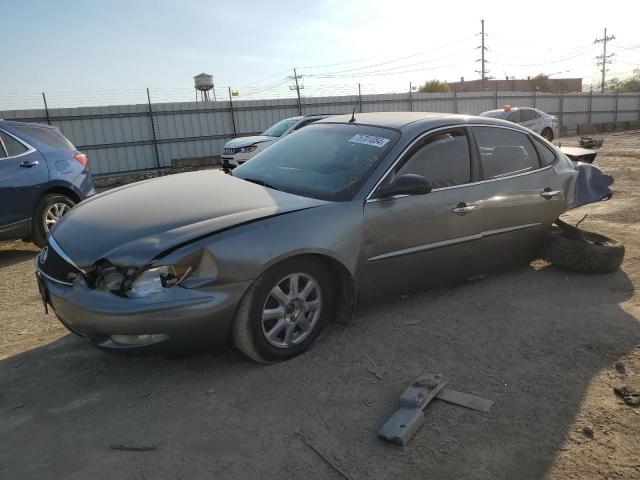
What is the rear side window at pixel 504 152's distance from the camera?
176 inches

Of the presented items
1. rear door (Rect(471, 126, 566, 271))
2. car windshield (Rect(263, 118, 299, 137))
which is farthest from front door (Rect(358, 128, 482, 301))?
car windshield (Rect(263, 118, 299, 137))

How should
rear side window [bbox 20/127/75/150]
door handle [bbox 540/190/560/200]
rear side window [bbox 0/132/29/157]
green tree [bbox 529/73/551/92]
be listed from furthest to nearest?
green tree [bbox 529/73/551/92] < rear side window [bbox 20/127/75/150] < rear side window [bbox 0/132/29/157] < door handle [bbox 540/190/560/200]

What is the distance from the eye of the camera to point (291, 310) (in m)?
3.35

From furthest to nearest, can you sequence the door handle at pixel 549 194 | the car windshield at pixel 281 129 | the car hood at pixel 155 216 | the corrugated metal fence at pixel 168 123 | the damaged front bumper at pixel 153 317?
the corrugated metal fence at pixel 168 123 → the car windshield at pixel 281 129 → the door handle at pixel 549 194 → the car hood at pixel 155 216 → the damaged front bumper at pixel 153 317

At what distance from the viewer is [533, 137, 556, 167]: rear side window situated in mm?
4955

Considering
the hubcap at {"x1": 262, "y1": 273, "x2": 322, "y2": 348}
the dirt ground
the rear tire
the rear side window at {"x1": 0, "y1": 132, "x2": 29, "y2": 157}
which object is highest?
the rear side window at {"x1": 0, "y1": 132, "x2": 29, "y2": 157}

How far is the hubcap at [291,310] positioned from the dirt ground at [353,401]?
0.61ft

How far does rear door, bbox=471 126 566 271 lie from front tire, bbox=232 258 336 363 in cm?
169

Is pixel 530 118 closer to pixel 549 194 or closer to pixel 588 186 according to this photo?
pixel 588 186

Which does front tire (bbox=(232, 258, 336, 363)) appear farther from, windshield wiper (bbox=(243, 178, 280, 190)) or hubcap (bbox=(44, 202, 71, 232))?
hubcap (bbox=(44, 202, 71, 232))

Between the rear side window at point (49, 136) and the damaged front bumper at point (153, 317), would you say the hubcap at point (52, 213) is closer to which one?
the rear side window at point (49, 136)

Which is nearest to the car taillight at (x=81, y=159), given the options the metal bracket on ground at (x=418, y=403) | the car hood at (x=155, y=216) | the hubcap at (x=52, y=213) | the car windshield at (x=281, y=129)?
the hubcap at (x=52, y=213)

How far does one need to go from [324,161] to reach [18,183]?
13.2 ft

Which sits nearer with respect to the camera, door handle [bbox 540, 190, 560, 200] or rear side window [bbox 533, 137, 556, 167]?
door handle [bbox 540, 190, 560, 200]
